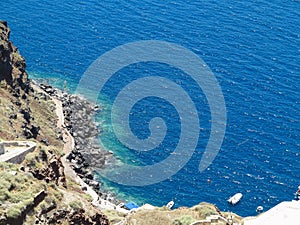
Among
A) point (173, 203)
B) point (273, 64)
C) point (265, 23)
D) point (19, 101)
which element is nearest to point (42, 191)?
point (173, 203)

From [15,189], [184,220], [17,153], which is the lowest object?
[15,189]

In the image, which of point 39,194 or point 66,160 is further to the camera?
point 66,160

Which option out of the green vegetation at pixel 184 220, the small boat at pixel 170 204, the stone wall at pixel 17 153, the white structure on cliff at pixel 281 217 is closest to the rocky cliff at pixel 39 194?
the stone wall at pixel 17 153

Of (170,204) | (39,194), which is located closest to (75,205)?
(39,194)

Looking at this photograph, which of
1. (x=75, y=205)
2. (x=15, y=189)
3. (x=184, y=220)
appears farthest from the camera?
(x=184, y=220)

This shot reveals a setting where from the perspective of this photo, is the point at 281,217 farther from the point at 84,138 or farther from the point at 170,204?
the point at 84,138

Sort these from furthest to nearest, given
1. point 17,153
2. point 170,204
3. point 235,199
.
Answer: point 235,199, point 170,204, point 17,153

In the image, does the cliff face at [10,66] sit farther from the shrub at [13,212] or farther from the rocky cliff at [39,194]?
the shrub at [13,212]
